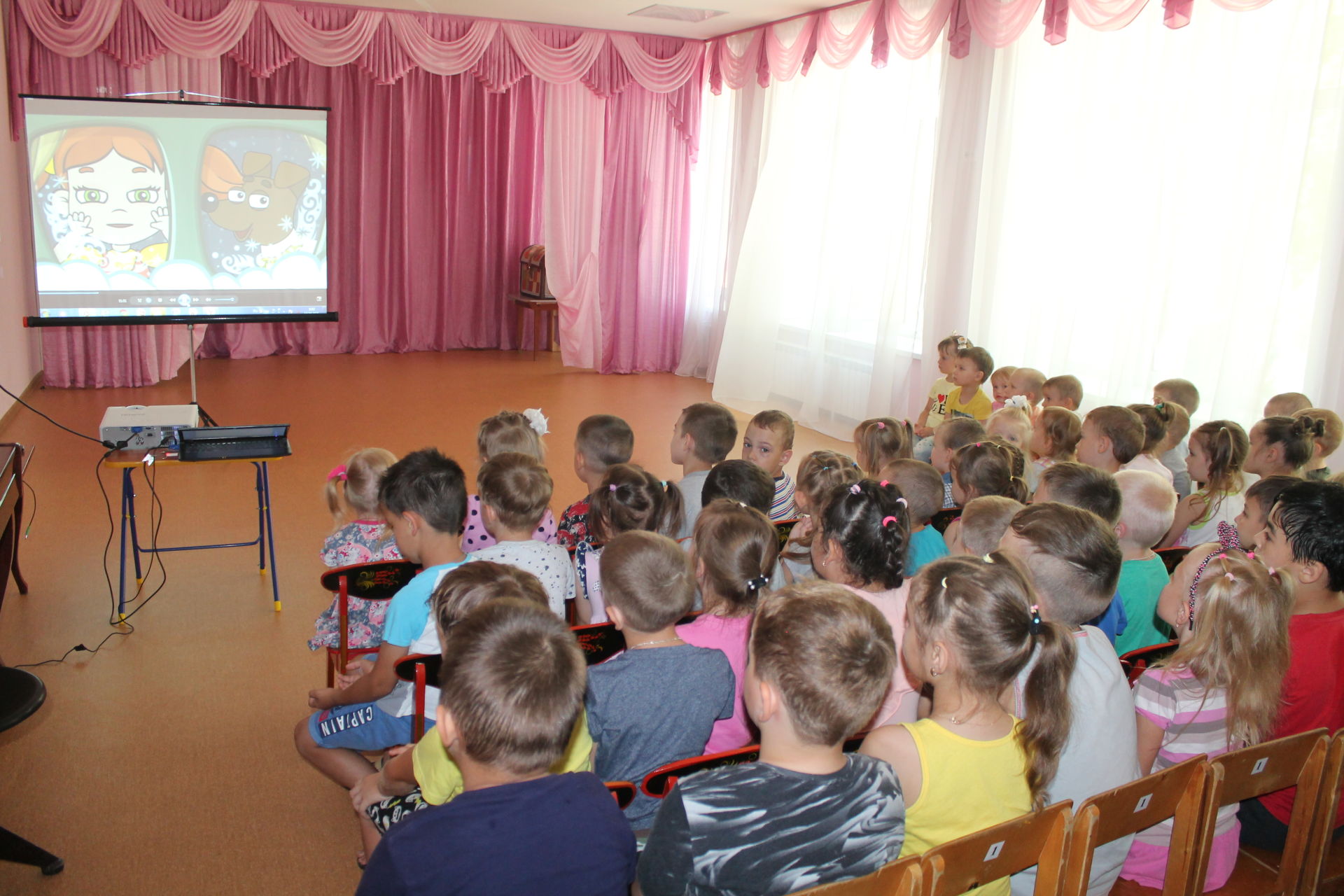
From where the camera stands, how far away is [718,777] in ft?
4.21

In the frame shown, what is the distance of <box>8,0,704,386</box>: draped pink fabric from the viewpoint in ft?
23.1

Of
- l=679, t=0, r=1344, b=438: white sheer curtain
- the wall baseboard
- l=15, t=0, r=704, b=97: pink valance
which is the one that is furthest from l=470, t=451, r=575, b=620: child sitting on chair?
l=15, t=0, r=704, b=97: pink valance

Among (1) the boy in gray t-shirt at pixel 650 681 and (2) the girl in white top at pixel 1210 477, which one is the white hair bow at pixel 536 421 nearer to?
(1) the boy in gray t-shirt at pixel 650 681

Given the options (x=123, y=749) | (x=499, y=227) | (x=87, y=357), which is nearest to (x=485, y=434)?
(x=123, y=749)

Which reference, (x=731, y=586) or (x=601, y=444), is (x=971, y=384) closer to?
(x=601, y=444)

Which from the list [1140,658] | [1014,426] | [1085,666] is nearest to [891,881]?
[1085,666]

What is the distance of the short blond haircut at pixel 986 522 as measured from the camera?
2326mm

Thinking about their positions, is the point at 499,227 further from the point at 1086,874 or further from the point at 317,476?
the point at 1086,874

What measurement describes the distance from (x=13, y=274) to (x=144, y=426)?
386 centimetres

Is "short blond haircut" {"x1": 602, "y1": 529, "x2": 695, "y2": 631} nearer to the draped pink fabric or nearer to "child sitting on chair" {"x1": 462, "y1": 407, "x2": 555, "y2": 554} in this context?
"child sitting on chair" {"x1": 462, "y1": 407, "x2": 555, "y2": 554}

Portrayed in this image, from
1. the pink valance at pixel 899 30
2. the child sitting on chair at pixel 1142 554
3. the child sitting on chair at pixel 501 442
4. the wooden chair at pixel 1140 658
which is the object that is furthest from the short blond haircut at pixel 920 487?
the pink valance at pixel 899 30

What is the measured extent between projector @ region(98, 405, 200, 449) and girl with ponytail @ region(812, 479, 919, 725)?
2.45 m

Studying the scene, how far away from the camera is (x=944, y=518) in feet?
10.1

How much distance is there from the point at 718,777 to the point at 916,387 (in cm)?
522
